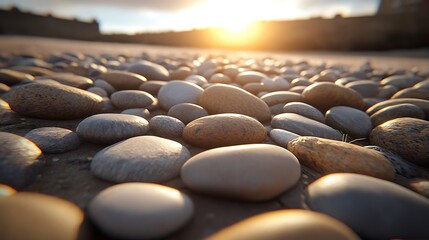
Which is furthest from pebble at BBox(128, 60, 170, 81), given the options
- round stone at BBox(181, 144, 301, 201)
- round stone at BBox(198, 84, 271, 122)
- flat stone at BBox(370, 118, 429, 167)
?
flat stone at BBox(370, 118, 429, 167)

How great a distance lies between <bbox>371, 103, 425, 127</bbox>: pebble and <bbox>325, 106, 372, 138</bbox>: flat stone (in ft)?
0.21

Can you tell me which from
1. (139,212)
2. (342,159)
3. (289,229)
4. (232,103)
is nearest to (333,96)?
(232,103)

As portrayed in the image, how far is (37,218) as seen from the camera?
521mm

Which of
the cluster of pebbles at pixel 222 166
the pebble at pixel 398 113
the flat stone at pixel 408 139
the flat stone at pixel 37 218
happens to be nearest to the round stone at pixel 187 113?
the cluster of pebbles at pixel 222 166

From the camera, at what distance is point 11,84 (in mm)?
1842

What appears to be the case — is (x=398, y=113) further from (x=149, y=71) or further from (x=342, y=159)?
(x=149, y=71)

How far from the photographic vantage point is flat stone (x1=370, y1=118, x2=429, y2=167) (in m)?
→ 0.97

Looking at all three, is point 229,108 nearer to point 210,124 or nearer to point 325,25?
point 210,124

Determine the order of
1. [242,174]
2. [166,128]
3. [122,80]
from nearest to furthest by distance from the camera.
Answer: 1. [242,174]
2. [166,128]
3. [122,80]

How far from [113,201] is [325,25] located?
8493 mm

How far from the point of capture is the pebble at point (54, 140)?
918 mm

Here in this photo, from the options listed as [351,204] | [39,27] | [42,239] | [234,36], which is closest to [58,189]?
[42,239]

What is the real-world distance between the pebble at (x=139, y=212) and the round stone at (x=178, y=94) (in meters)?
0.95

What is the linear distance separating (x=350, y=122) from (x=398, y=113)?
10.9 inches
